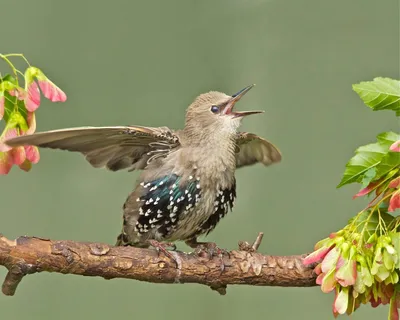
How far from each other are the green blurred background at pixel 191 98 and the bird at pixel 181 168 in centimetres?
86

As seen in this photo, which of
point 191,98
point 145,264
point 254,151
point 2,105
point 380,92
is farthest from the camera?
point 191,98

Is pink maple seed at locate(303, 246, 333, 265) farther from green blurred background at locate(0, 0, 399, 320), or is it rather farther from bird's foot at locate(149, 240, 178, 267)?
green blurred background at locate(0, 0, 399, 320)

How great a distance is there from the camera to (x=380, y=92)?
→ 49.5 inches

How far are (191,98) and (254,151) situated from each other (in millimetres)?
829

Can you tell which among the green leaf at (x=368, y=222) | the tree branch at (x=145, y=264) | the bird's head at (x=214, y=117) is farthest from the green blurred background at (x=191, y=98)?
the green leaf at (x=368, y=222)

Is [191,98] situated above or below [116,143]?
above

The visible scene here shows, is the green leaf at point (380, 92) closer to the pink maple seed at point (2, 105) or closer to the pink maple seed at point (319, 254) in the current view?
the pink maple seed at point (319, 254)

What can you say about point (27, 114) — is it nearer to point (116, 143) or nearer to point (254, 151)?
point (116, 143)

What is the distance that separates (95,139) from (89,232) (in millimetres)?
1087

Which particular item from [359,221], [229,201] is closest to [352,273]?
[359,221]

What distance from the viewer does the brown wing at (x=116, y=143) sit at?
1305mm

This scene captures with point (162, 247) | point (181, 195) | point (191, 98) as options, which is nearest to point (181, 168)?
point (181, 195)

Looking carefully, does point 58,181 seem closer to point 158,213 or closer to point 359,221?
point 158,213

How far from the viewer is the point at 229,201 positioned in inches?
62.7
